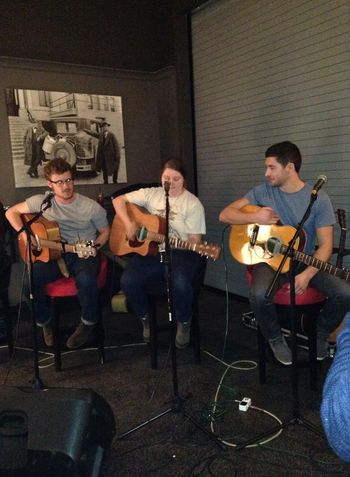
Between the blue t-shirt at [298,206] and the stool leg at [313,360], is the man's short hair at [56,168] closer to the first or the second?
the blue t-shirt at [298,206]

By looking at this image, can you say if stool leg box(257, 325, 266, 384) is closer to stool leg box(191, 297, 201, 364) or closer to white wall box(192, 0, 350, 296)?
stool leg box(191, 297, 201, 364)

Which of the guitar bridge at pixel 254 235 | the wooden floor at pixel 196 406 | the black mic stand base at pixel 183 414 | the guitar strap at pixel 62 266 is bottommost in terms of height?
the wooden floor at pixel 196 406

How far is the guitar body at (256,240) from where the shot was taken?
90.1 inches

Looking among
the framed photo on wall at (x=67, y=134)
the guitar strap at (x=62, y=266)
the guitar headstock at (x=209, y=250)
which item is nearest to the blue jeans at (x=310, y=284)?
the guitar headstock at (x=209, y=250)

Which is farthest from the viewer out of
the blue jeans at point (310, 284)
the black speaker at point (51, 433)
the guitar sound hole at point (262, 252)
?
the guitar sound hole at point (262, 252)

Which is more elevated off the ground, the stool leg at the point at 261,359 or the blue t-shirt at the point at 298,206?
the blue t-shirt at the point at 298,206

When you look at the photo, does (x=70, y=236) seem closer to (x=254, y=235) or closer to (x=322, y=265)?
(x=254, y=235)

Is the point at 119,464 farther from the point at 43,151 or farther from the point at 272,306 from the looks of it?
the point at 43,151

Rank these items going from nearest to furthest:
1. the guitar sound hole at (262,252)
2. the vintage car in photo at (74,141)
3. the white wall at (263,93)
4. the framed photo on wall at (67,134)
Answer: the guitar sound hole at (262,252)
the white wall at (263,93)
the framed photo on wall at (67,134)
the vintage car in photo at (74,141)

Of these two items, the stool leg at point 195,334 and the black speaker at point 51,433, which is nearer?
the black speaker at point 51,433

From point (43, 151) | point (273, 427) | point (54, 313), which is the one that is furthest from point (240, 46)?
point (273, 427)

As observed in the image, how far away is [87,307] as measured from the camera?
8.81 feet

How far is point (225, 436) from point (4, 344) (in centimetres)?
196

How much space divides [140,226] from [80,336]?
2.73 feet
